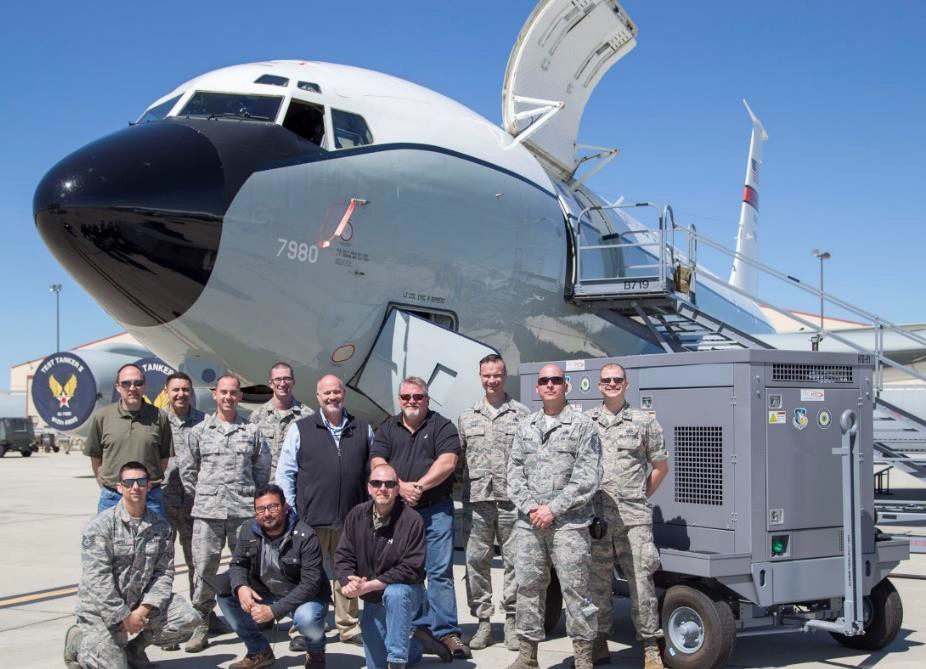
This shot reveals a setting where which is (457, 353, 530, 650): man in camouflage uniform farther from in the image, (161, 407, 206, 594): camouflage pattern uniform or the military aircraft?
the military aircraft

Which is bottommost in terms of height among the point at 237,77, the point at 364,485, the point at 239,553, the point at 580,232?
the point at 239,553

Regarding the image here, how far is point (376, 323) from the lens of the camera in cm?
942

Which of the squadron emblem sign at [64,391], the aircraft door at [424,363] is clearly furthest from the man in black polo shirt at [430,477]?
the squadron emblem sign at [64,391]

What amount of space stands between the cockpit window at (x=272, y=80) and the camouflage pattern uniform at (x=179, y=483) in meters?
3.62

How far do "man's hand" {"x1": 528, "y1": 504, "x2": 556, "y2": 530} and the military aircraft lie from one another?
352cm

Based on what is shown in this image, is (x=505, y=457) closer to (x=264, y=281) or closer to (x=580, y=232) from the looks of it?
(x=264, y=281)

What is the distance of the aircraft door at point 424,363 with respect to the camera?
927 cm

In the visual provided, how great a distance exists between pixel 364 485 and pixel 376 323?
2.80m

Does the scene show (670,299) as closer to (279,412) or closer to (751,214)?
(279,412)

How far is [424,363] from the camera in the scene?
9398 mm

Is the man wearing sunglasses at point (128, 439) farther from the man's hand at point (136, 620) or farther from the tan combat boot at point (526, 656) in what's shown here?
the tan combat boot at point (526, 656)

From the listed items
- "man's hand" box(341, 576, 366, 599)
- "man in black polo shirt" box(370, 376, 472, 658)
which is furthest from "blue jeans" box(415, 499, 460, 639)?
"man's hand" box(341, 576, 366, 599)

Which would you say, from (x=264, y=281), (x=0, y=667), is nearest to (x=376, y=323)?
(x=264, y=281)

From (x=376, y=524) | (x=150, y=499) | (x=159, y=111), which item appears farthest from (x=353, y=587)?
(x=159, y=111)
